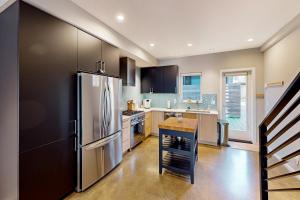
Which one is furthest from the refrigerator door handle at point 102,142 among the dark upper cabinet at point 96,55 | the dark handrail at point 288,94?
the dark handrail at point 288,94

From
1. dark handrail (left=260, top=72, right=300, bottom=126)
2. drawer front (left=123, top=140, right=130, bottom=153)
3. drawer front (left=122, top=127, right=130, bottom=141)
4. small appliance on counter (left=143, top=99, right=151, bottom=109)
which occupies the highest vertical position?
dark handrail (left=260, top=72, right=300, bottom=126)

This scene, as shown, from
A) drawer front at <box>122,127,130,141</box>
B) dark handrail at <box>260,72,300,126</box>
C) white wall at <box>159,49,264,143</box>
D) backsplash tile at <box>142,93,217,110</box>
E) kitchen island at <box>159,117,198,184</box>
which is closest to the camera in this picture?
dark handrail at <box>260,72,300,126</box>

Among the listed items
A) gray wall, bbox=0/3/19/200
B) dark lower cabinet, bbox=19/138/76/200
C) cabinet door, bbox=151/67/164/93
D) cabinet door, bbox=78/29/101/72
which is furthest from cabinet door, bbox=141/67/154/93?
gray wall, bbox=0/3/19/200

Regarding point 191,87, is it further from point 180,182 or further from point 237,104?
point 180,182

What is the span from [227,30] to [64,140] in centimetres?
351

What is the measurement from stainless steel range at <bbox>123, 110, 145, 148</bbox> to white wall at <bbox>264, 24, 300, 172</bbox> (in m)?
3.19

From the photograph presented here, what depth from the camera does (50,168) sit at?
71.2 inches

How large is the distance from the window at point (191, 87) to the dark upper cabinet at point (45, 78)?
373 cm

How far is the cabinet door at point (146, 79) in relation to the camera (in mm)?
5109

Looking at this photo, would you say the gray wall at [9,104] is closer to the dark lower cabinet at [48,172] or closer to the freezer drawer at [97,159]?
the dark lower cabinet at [48,172]

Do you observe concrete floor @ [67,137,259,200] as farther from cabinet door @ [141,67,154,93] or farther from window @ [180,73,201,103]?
cabinet door @ [141,67,154,93]

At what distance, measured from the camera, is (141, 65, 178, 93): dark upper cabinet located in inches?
191

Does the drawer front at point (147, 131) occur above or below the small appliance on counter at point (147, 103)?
below

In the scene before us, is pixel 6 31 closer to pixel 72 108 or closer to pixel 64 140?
pixel 72 108
